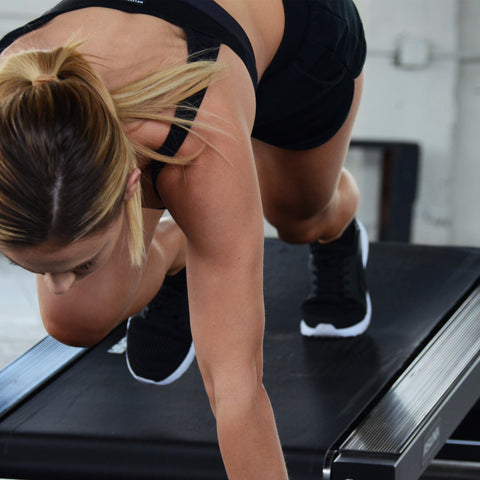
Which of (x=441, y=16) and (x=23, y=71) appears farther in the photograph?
(x=441, y=16)

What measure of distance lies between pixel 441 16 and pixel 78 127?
9.72 feet

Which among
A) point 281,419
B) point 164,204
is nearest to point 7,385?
point 281,419

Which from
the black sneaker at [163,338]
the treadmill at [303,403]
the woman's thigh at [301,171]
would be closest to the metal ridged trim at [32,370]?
the treadmill at [303,403]

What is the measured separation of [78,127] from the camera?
0.83 metres

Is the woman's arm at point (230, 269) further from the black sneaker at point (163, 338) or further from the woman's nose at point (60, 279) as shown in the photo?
the black sneaker at point (163, 338)

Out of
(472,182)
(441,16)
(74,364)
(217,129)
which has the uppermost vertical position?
(217,129)

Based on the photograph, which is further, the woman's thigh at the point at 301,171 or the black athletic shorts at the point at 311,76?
the woman's thigh at the point at 301,171

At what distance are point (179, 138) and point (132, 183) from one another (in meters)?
0.08

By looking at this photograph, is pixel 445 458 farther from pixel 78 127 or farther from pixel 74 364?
pixel 78 127

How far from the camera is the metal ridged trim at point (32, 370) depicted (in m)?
1.64

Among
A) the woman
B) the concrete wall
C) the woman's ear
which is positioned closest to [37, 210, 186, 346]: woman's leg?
the woman

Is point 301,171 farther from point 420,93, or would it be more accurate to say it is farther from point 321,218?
point 420,93

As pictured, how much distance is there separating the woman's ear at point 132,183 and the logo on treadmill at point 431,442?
754mm

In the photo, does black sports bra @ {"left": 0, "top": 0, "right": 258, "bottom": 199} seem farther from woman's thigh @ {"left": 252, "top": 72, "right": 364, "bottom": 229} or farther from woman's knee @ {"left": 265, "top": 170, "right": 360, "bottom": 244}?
woman's knee @ {"left": 265, "top": 170, "right": 360, "bottom": 244}
